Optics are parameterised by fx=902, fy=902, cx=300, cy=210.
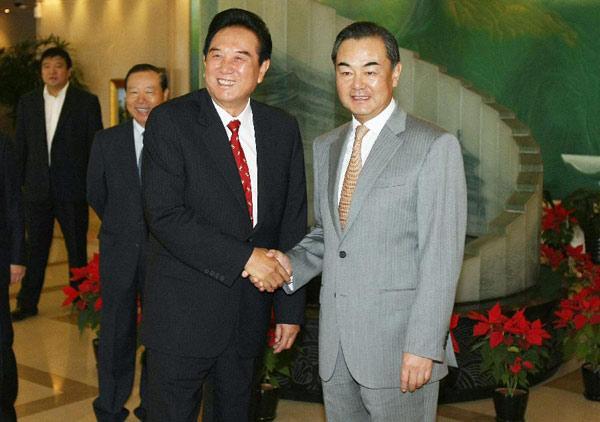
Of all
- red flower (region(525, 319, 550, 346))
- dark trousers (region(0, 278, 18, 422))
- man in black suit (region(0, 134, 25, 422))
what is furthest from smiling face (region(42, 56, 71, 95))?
red flower (region(525, 319, 550, 346))

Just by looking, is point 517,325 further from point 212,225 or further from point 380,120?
point 212,225

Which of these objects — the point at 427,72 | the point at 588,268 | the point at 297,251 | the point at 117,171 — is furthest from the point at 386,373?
the point at 588,268

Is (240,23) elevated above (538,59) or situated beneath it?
situated beneath

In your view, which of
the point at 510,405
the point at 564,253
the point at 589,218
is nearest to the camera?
the point at 510,405

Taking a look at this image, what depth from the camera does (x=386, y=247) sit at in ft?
8.16

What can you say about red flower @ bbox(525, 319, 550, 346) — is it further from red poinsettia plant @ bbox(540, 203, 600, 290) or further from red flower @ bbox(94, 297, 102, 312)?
red flower @ bbox(94, 297, 102, 312)

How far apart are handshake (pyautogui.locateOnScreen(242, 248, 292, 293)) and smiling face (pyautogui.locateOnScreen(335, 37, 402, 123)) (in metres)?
0.49

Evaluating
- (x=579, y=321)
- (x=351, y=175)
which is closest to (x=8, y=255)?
(x=351, y=175)

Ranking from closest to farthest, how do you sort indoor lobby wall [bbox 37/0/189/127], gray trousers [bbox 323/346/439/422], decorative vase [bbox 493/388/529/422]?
gray trousers [bbox 323/346/439/422], decorative vase [bbox 493/388/529/422], indoor lobby wall [bbox 37/0/189/127]

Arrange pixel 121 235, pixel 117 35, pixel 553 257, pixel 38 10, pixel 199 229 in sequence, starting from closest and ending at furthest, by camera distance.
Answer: pixel 199 229, pixel 121 235, pixel 553 257, pixel 117 35, pixel 38 10

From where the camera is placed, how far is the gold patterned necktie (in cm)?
258

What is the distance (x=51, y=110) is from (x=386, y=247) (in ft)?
14.7

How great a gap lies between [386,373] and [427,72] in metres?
2.93

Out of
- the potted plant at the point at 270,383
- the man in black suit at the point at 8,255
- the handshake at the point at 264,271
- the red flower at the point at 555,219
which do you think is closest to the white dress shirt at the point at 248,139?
the handshake at the point at 264,271
